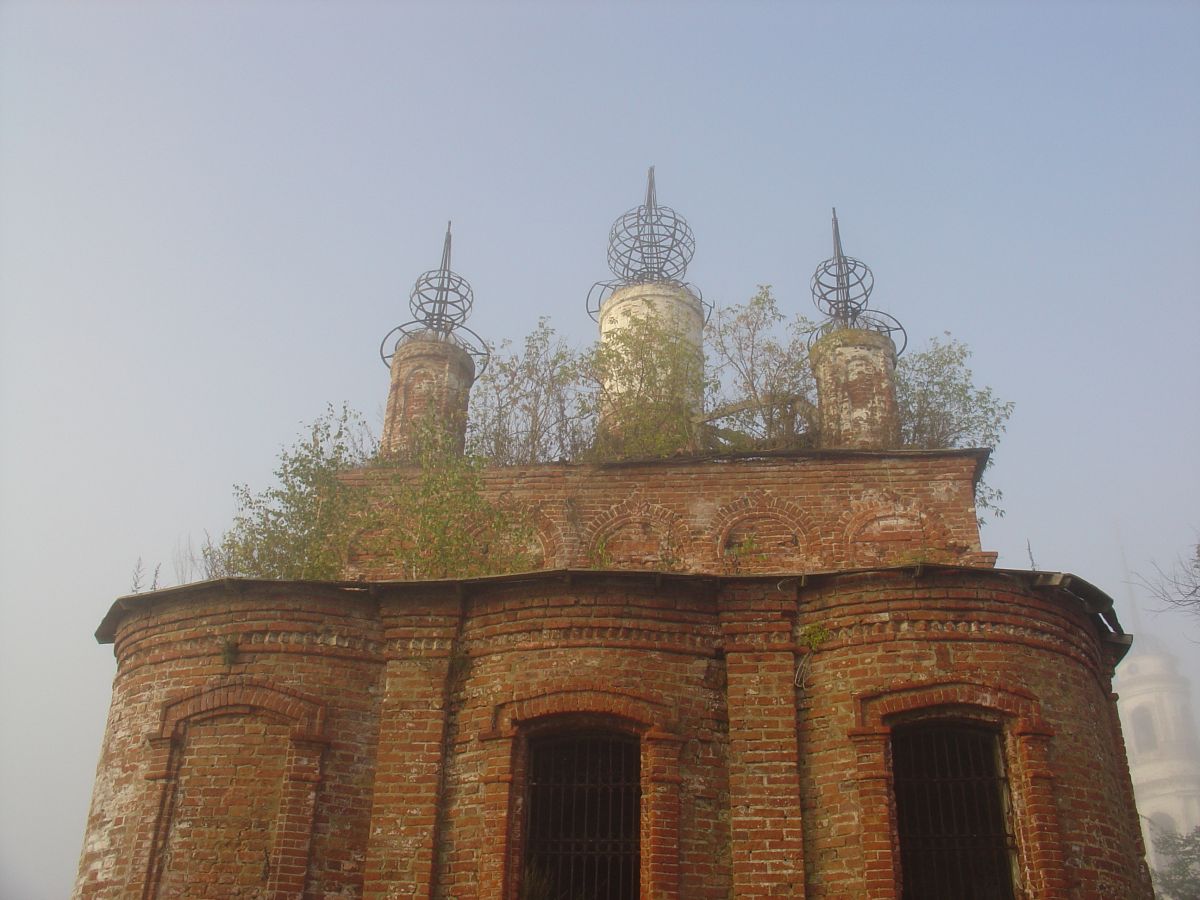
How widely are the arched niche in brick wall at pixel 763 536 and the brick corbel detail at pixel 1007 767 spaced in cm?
680

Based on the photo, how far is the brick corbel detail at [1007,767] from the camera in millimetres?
8914

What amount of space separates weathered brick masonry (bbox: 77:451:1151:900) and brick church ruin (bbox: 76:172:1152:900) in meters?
0.02

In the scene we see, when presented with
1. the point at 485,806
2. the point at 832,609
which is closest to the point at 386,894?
the point at 485,806

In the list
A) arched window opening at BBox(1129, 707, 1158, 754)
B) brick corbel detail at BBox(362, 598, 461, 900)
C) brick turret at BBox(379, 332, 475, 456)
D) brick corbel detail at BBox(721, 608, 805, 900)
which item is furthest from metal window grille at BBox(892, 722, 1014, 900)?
arched window opening at BBox(1129, 707, 1158, 754)

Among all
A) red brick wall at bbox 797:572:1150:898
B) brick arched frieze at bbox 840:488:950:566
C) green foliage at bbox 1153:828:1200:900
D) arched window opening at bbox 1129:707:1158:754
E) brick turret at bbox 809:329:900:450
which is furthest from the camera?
arched window opening at bbox 1129:707:1158:754

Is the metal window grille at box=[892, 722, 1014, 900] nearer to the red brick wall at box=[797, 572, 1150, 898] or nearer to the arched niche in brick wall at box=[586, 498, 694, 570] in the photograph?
the red brick wall at box=[797, 572, 1150, 898]

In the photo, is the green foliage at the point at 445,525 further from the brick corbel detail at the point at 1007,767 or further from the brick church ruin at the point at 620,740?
the brick corbel detail at the point at 1007,767

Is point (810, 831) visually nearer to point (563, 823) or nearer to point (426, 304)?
point (563, 823)

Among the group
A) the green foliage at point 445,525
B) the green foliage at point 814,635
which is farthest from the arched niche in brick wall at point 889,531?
the green foliage at point 814,635

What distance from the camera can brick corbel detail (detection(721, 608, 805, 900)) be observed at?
9.16m

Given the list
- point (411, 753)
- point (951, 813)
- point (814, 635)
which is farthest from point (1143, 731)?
point (411, 753)

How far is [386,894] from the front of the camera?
948 centimetres

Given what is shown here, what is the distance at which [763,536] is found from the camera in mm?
16828

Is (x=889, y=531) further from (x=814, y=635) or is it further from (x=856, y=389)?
(x=814, y=635)
